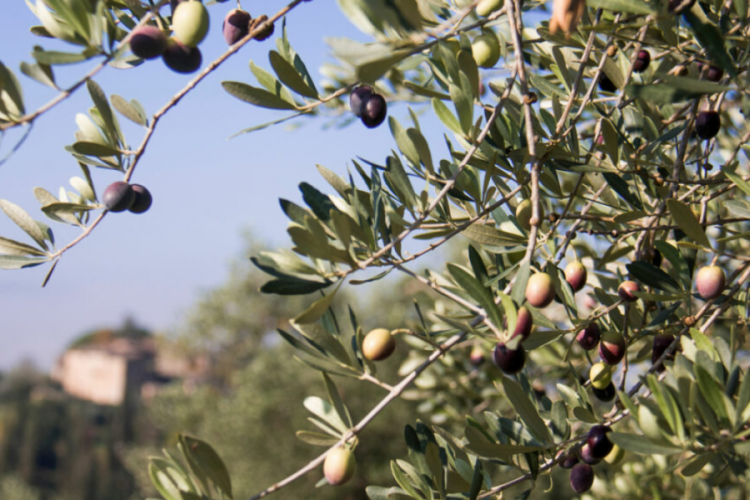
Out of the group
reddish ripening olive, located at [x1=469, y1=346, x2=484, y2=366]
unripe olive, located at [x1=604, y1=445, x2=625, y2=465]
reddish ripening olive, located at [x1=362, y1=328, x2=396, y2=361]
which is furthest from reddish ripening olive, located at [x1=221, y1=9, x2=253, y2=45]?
reddish ripening olive, located at [x1=469, y1=346, x2=484, y2=366]

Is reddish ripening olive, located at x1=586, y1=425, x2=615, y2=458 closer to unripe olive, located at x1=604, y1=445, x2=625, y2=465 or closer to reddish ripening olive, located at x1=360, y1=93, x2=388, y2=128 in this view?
unripe olive, located at x1=604, y1=445, x2=625, y2=465

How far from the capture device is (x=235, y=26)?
1146mm

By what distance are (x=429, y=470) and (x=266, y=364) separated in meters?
15.5

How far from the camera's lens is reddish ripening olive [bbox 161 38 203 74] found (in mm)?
934

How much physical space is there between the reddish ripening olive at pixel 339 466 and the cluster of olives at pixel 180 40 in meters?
0.66

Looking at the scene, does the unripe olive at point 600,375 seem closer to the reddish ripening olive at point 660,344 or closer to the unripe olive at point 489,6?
the reddish ripening olive at point 660,344

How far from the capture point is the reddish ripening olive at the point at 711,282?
1.19 m

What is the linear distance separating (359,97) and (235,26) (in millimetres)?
252

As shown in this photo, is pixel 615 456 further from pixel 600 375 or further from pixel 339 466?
pixel 339 466

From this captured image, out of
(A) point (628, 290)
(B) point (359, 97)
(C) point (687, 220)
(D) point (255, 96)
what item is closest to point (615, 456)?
(A) point (628, 290)

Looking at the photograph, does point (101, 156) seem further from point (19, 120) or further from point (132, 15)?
point (132, 15)

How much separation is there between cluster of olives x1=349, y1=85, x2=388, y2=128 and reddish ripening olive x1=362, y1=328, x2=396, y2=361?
380 millimetres

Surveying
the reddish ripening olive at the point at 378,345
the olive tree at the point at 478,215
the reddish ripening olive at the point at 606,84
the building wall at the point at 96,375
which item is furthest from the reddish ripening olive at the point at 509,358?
the building wall at the point at 96,375

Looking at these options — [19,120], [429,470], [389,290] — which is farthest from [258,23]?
[389,290]
